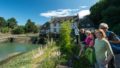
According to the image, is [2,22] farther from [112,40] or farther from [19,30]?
[112,40]

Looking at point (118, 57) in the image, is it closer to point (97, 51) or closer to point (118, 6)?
point (97, 51)

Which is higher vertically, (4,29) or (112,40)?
(112,40)

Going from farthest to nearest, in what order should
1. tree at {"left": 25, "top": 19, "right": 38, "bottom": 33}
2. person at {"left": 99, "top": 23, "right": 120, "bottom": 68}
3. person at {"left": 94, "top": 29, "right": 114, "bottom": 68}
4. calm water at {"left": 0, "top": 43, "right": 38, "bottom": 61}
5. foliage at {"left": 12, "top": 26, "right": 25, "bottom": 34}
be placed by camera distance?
1. foliage at {"left": 12, "top": 26, "right": 25, "bottom": 34}
2. tree at {"left": 25, "top": 19, "right": 38, "bottom": 33}
3. calm water at {"left": 0, "top": 43, "right": 38, "bottom": 61}
4. person at {"left": 99, "top": 23, "right": 120, "bottom": 68}
5. person at {"left": 94, "top": 29, "right": 114, "bottom": 68}

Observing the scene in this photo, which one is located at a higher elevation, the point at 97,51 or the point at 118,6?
the point at 118,6

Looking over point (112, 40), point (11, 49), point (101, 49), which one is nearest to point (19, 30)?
point (11, 49)

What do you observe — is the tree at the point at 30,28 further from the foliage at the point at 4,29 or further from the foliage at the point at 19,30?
the foliage at the point at 4,29

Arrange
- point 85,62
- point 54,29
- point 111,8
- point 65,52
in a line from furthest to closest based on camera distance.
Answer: point 54,29, point 111,8, point 65,52, point 85,62

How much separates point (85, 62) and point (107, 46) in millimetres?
4449

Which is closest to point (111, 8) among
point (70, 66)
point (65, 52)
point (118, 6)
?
point (118, 6)

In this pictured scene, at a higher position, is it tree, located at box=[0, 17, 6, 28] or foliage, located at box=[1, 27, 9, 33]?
tree, located at box=[0, 17, 6, 28]

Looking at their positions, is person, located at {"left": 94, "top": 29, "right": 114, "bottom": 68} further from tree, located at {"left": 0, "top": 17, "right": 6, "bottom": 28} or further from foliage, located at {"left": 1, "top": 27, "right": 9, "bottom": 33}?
tree, located at {"left": 0, "top": 17, "right": 6, "bottom": 28}

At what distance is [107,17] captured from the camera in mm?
31531

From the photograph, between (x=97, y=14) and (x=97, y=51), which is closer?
(x=97, y=51)

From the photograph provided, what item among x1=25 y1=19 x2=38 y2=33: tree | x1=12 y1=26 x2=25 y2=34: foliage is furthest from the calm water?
x1=12 y1=26 x2=25 y2=34: foliage
